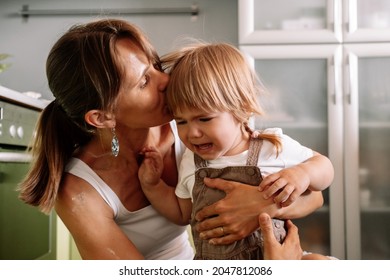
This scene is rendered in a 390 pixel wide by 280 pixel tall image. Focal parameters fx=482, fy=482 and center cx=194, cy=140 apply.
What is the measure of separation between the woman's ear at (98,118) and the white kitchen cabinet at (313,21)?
0.96 metres

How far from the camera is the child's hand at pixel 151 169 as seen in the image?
0.71 m

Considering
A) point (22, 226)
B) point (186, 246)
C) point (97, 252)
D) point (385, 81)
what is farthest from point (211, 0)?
point (97, 252)

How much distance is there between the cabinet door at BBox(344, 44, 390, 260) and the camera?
1550mm

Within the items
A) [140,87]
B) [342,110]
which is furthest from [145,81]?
[342,110]

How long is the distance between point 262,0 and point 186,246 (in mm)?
1056

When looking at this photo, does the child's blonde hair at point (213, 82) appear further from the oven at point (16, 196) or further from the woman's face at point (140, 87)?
the oven at point (16, 196)

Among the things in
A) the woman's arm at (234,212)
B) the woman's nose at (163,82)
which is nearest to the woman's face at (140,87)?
the woman's nose at (163,82)

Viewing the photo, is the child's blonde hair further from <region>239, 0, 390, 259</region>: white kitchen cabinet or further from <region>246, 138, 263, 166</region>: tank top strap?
<region>239, 0, 390, 259</region>: white kitchen cabinet

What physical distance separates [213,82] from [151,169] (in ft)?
0.52

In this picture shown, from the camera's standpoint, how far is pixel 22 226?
49.1 inches

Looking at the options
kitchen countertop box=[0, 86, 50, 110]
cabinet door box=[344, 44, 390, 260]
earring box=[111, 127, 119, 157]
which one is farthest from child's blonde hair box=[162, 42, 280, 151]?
cabinet door box=[344, 44, 390, 260]

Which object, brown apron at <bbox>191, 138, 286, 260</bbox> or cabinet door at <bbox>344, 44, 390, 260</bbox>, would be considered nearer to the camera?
brown apron at <bbox>191, 138, 286, 260</bbox>

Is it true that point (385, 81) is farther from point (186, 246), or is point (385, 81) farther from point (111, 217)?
point (111, 217)

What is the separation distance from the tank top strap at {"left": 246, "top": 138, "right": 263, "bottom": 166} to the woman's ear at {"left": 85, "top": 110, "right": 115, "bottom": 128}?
0.20m
